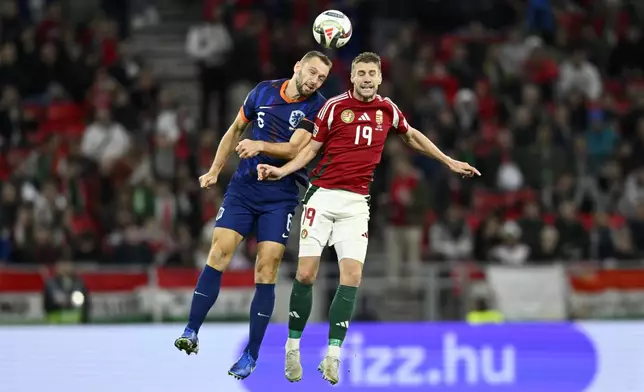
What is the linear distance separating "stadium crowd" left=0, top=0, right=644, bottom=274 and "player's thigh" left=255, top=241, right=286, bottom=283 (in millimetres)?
7201

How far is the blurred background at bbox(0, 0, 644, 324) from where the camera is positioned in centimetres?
1786

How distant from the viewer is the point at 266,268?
1111 centimetres

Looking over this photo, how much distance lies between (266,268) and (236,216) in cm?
49

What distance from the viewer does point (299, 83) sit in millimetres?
11016

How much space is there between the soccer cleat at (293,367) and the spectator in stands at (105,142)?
29.5 ft

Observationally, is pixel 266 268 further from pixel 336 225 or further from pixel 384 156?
pixel 384 156

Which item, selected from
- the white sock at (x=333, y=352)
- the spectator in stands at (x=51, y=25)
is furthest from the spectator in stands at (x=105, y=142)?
the white sock at (x=333, y=352)

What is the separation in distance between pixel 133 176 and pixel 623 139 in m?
7.69

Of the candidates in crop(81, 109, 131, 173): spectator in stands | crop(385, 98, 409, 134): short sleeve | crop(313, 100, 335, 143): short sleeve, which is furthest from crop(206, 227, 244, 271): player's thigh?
crop(81, 109, 131, 173): spectator in stands

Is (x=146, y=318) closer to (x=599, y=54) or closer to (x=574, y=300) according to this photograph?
(x=574, y=300)

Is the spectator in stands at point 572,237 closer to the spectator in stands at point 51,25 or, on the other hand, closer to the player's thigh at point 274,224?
the spectator in stands at point 51,25

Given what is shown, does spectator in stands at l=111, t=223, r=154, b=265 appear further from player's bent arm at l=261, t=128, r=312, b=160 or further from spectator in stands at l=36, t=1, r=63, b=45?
player's bent arm at l=261, t=128, r=312, b=160

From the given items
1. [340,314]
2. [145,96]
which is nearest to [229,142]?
[340,314]

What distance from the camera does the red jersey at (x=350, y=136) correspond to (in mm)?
10867
